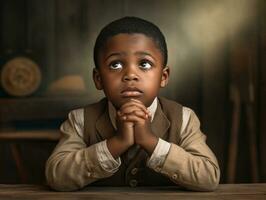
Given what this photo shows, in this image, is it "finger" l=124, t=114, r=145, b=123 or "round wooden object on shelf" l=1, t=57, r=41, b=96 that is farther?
"round wooden object on shelf" l=1, t=57, r=41, b=96

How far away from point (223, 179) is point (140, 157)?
0.89 meters

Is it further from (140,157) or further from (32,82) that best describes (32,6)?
(140,157)

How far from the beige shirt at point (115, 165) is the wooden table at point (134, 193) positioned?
0.02 metres

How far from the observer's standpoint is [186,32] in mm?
2074

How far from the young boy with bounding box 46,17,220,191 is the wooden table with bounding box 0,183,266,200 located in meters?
0.02

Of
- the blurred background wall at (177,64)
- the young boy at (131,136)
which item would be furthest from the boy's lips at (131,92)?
the blurred background wall at (177,64)

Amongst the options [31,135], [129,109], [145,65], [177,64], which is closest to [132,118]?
[129,109]

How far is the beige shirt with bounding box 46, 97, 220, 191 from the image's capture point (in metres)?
1.16

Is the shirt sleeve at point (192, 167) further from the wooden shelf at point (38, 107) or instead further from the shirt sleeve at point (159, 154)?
the wooden shelf at point (38, 107)

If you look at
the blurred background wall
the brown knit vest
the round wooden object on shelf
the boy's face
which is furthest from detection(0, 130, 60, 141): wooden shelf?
the boy's face

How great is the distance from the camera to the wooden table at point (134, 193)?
1.15 meters

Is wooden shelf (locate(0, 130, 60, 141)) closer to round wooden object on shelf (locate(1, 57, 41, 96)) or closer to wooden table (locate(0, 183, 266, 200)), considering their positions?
round wooden object on shelf (locate(1, 57, 41, 96))

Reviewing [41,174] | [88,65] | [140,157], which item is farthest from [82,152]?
[41,174]

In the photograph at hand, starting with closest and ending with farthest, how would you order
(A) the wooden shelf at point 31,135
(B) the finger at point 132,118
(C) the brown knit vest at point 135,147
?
(B) the finger at point 132,118
(C) the brown knit vest at point 135,147
(A) the wooden shelf at point 31,135
